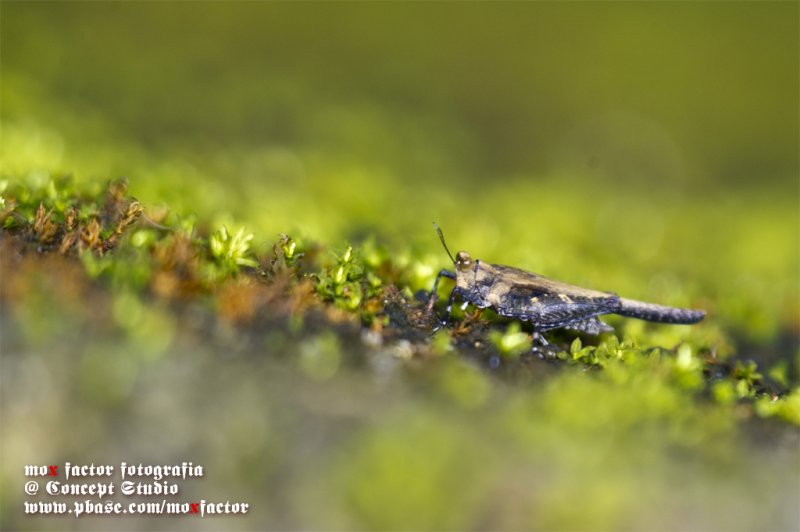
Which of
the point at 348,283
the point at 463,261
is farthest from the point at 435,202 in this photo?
the point at 348,283

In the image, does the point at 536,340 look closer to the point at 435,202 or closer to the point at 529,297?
the point at 529,297

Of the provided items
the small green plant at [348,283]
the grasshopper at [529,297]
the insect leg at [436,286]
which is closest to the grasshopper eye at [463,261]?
the grasshopper at [529,297]

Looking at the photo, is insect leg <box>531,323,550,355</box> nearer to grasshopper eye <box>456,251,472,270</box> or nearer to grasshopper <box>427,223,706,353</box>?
grasshopper <box>427,223,706,353</box>

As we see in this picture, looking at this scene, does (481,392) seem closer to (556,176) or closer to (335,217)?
(335,217)

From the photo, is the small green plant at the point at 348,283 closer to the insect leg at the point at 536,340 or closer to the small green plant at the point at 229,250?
the small green plant at the point at 229,250

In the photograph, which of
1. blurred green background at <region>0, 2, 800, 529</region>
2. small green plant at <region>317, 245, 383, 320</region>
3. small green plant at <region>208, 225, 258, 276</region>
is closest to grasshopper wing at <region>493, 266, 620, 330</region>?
blurred green background at <region>0, 2, 800, 529</region>

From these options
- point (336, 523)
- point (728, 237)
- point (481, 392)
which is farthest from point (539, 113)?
point (336, 523)
